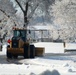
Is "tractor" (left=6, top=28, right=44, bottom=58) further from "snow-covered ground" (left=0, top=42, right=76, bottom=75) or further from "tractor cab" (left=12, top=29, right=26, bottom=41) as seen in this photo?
"snow-covered ground" (left=0, top=42, right=76, bottom=75)

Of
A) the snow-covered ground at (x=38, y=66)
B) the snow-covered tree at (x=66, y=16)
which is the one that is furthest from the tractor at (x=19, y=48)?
the snow-covered tree at (x=66, y=16)

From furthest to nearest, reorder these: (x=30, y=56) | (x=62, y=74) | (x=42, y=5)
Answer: (x=42, y=5), (x=30, y=56), (x=62, y=74)

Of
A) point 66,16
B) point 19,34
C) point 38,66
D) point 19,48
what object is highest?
point 66,16

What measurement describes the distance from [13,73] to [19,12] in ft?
86.6

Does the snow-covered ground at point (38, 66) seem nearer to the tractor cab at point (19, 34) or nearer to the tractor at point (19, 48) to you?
the tractor at point (19, 48)

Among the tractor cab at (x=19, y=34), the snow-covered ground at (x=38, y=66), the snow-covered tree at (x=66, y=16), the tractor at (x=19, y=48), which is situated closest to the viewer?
the snow-covered ground at (x=38, y=66)

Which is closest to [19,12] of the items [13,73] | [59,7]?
[59,7]

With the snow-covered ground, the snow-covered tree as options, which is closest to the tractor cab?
the snow-covered ground

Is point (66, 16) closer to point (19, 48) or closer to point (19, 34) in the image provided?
point (19, 34)

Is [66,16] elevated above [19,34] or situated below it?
above

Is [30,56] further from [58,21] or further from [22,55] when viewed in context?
[58,21]

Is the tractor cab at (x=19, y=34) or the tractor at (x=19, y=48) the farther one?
the tractor cab at (x=19, y=34)

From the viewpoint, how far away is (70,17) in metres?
32.2

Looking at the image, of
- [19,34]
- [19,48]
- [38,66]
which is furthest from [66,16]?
[38,66]
